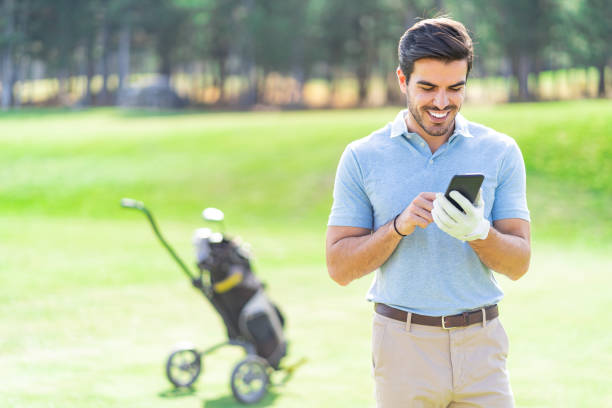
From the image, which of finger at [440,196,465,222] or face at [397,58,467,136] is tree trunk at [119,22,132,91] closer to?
face at [397,58,467,136]

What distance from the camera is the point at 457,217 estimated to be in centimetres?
301

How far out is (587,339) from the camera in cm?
1109

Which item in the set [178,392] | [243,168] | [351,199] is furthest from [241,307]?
[243,168]

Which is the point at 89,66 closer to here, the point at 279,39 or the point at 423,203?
the point at 279,39

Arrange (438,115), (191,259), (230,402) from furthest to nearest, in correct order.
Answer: (191,259) → (230,402) → (438,115)

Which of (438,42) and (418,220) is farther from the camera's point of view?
(438,42)

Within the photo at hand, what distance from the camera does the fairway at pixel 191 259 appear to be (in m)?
9.22

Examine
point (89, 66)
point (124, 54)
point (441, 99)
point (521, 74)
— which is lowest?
point (441, 99)

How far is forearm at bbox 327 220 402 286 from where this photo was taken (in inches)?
129

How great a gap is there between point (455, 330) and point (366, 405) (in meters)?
4.97

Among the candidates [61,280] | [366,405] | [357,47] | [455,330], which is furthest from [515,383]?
[357,47]

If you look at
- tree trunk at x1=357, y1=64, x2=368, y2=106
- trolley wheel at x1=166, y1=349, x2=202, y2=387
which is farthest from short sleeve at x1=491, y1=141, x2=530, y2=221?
tree trunk at x1=357, y1=64, x2=368, y2=106

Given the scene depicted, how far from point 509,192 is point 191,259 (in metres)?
15.3

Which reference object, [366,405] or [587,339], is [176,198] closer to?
[587,339]
